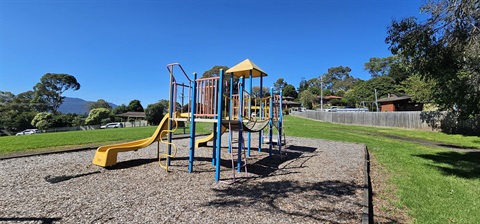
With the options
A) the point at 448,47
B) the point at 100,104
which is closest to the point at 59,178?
the point at 448,47

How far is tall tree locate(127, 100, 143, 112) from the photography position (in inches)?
2645

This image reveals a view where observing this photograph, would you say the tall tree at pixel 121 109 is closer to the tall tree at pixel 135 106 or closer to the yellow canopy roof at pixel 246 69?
the tall tree at pixel 135 106

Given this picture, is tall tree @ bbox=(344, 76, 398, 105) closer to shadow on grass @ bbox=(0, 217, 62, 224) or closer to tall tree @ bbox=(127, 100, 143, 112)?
tall tree @ bbox=(127, 100, 143, 112)

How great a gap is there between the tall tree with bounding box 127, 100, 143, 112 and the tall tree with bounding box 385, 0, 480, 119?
227 feet

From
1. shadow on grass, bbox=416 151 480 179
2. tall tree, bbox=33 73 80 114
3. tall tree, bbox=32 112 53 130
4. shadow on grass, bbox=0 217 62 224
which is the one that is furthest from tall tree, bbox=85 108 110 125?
shadow on grass, bbox=416 151 480 179

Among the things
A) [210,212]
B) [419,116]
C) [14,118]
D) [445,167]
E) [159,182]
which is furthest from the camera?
[14,118]

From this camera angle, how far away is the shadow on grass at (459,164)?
21.9 feet

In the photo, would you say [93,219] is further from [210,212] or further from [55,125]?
[55,125]

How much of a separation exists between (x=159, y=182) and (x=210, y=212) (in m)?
2.04

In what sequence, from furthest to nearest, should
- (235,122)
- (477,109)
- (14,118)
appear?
(14,118) → (477,109) → (235,122)

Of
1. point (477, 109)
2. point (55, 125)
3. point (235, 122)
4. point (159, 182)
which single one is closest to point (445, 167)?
point (477, 109)

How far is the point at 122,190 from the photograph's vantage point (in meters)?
4.53

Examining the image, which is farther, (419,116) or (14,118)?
(14,118)

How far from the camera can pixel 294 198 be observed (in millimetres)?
4230
